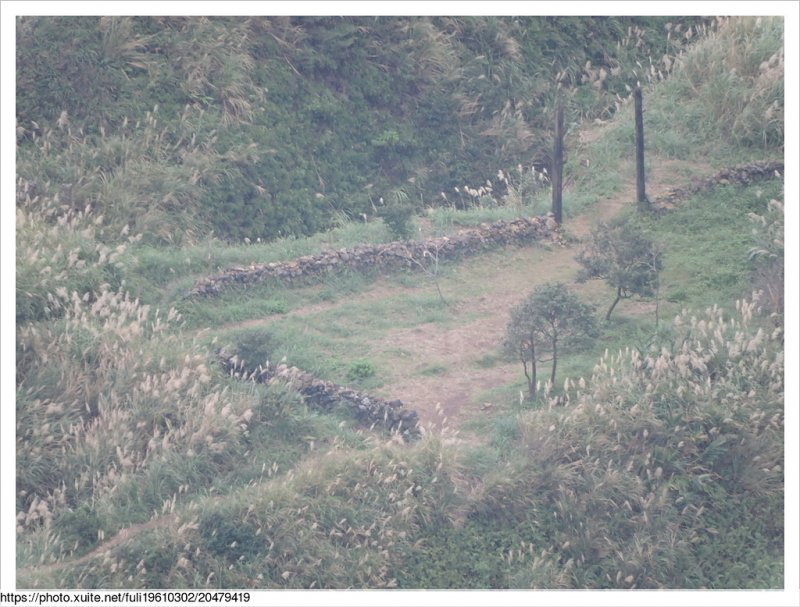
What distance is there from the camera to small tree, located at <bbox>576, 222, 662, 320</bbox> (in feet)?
34.0

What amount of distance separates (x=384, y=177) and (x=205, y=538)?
7.48m

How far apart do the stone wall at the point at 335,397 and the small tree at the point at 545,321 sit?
44.3 inches

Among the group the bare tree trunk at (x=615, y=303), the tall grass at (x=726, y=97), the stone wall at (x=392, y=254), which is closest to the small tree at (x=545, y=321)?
the bare tree trunk at (x=615, y=303)

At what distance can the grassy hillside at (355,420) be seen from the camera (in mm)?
7863

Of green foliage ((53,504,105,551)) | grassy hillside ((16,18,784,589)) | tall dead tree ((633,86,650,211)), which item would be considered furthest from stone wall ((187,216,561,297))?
green foliage ((53,504,105,551))

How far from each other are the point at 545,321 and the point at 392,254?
2518 mm

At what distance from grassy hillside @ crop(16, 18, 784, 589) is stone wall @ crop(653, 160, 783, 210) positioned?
1.51 ft

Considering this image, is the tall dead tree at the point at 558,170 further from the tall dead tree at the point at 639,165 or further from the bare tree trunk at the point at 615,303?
the bare tree trunk at the point at 615,303

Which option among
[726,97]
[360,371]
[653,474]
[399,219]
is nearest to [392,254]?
[399,219]

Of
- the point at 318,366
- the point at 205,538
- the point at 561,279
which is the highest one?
the point at 561,279

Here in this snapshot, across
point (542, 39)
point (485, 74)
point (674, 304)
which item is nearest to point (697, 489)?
point (674, 304)

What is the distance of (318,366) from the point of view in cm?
970

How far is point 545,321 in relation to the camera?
942 centimetres

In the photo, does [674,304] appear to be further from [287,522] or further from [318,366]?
[287,522]
